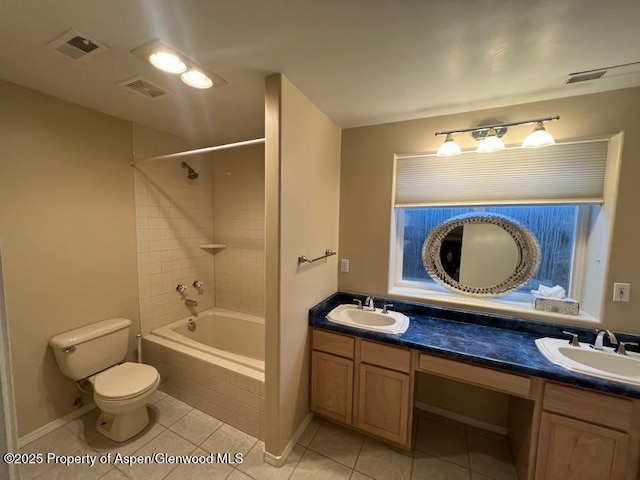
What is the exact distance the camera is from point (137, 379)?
1.80m

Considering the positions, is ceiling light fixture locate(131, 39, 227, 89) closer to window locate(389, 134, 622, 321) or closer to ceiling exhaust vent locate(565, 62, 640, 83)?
window locate(389, 134, 622, 321)

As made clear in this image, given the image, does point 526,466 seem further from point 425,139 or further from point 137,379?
point 137,379

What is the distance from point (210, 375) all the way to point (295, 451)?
0.79m

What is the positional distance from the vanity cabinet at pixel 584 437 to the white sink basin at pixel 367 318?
0.80m

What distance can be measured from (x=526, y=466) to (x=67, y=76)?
3.34 meters

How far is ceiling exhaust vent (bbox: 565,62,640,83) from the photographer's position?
4.18 ft

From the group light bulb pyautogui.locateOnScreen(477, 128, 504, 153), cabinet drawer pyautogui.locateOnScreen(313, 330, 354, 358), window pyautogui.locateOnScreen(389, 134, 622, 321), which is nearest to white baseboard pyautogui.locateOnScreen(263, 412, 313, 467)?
cabinet drawer pyautogui.locateOnScreen(313, 330, 354, 358)

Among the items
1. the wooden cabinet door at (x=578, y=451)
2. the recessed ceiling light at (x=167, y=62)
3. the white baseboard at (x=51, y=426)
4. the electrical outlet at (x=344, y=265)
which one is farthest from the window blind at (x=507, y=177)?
the white baseboard at (x=51, y=426)

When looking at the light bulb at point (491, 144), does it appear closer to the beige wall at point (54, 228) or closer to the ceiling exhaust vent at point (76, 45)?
the ceiling exhaust vent at point (76, 45)

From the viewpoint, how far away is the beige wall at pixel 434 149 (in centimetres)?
147

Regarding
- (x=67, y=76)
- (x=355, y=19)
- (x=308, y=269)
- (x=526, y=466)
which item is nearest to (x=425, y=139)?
(x=355, y=19)

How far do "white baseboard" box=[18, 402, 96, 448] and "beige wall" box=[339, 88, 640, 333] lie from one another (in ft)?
7.16

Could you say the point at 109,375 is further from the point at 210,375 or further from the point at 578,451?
the point at 578,451

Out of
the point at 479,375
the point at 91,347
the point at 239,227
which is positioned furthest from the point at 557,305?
the point at 91,347
